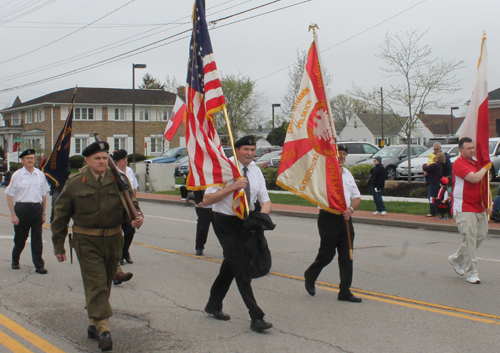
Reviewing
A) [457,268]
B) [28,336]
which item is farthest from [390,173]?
[28,336]

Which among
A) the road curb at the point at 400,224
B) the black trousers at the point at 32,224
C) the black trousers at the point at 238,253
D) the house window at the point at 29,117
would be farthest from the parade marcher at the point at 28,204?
the house window at the point at 29,117

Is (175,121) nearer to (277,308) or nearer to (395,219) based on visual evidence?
(395,219)

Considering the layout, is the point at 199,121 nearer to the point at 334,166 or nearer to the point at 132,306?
the point at 334,166

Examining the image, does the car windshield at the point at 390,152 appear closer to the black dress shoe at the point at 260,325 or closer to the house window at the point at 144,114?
the black dress shoe at the point at 260,325

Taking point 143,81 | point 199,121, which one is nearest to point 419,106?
point 199,121

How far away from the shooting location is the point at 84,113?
56375 millimetres

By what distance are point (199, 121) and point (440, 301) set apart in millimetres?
3455

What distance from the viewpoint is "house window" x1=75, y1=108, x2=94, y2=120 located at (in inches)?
2211

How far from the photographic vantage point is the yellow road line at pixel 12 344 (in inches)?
188

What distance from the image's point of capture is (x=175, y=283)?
7289 millimetres

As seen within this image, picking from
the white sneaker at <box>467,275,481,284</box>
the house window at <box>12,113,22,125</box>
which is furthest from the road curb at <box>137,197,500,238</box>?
the house window at <box>12,113,22,125</box>

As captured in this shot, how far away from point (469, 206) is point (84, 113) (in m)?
53.7

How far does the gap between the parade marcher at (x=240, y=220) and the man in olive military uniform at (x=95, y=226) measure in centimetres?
90

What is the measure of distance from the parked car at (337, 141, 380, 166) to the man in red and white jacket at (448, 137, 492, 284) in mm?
18903
